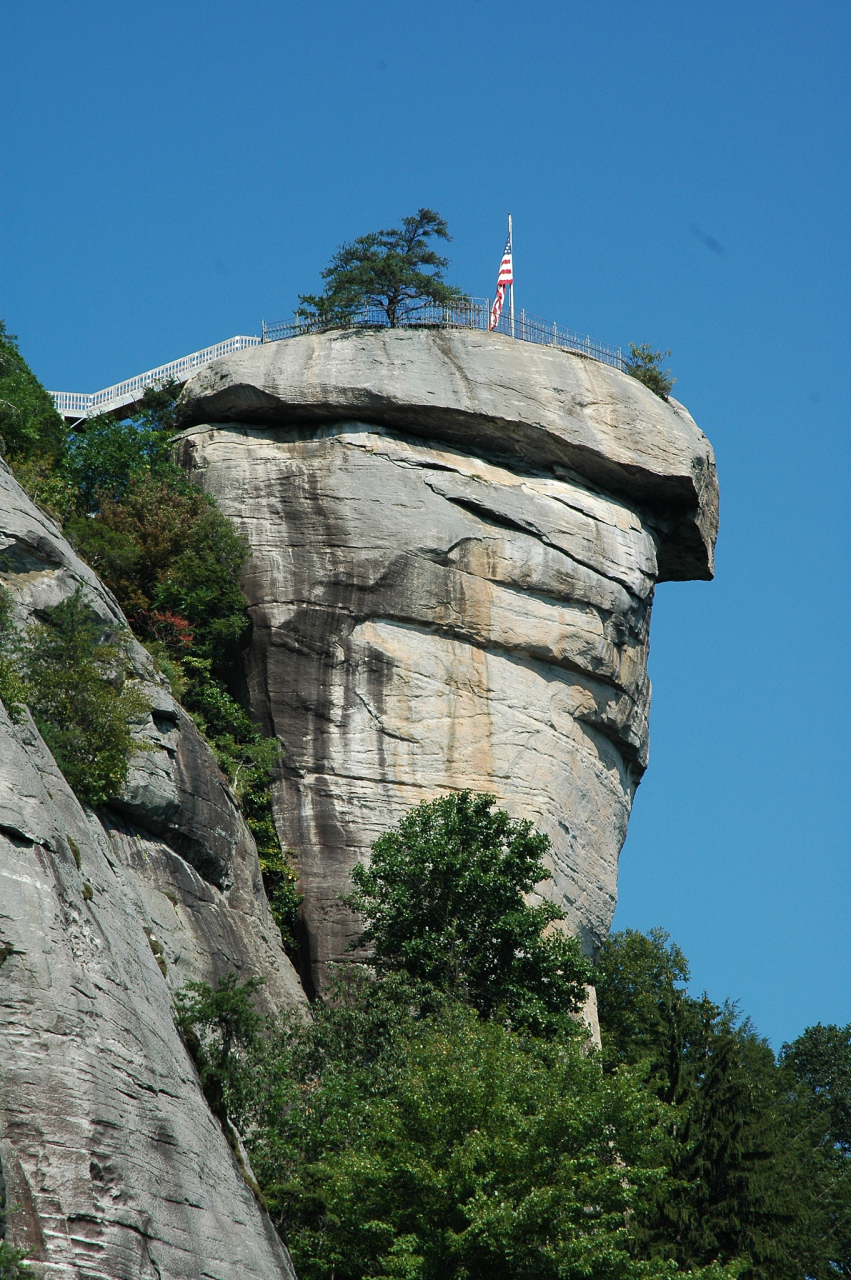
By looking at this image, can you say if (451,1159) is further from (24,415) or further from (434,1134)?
(24,415)

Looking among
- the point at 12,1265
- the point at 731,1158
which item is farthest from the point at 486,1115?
the point at 12,1265

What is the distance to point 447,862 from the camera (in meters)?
30.4

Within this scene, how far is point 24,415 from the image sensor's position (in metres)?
38.5

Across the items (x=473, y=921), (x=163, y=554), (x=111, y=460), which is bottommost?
(x=473, y=921)

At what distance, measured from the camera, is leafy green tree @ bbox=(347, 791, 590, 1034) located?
29797 mm

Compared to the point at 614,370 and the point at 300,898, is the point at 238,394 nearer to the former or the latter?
the point at 614,370

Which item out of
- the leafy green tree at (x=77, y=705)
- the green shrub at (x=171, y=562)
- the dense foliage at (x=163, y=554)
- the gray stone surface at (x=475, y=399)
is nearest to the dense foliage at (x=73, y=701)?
the leafy green tree at (x=77, y=705)

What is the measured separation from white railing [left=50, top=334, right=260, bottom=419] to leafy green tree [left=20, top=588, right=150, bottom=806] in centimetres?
1797

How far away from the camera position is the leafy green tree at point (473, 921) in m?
29.8

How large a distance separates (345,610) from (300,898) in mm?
7065

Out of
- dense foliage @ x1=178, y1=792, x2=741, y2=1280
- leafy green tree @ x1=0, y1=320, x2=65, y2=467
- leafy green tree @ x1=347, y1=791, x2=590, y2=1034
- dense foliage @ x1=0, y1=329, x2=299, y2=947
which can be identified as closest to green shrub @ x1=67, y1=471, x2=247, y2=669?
dense foliage @ x1=0, y1=329, x2=299, y2=947

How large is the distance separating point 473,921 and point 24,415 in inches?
707

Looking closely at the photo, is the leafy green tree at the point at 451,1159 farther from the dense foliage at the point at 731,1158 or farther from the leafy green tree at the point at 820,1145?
the leafy green tree at the point at 820,1145

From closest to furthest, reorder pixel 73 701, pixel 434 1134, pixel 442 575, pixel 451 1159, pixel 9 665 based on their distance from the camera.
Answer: pixel 451 1159 → pixel 434 1134 → pixel 9 665 → pixel 73 701 → pixel 442 575
